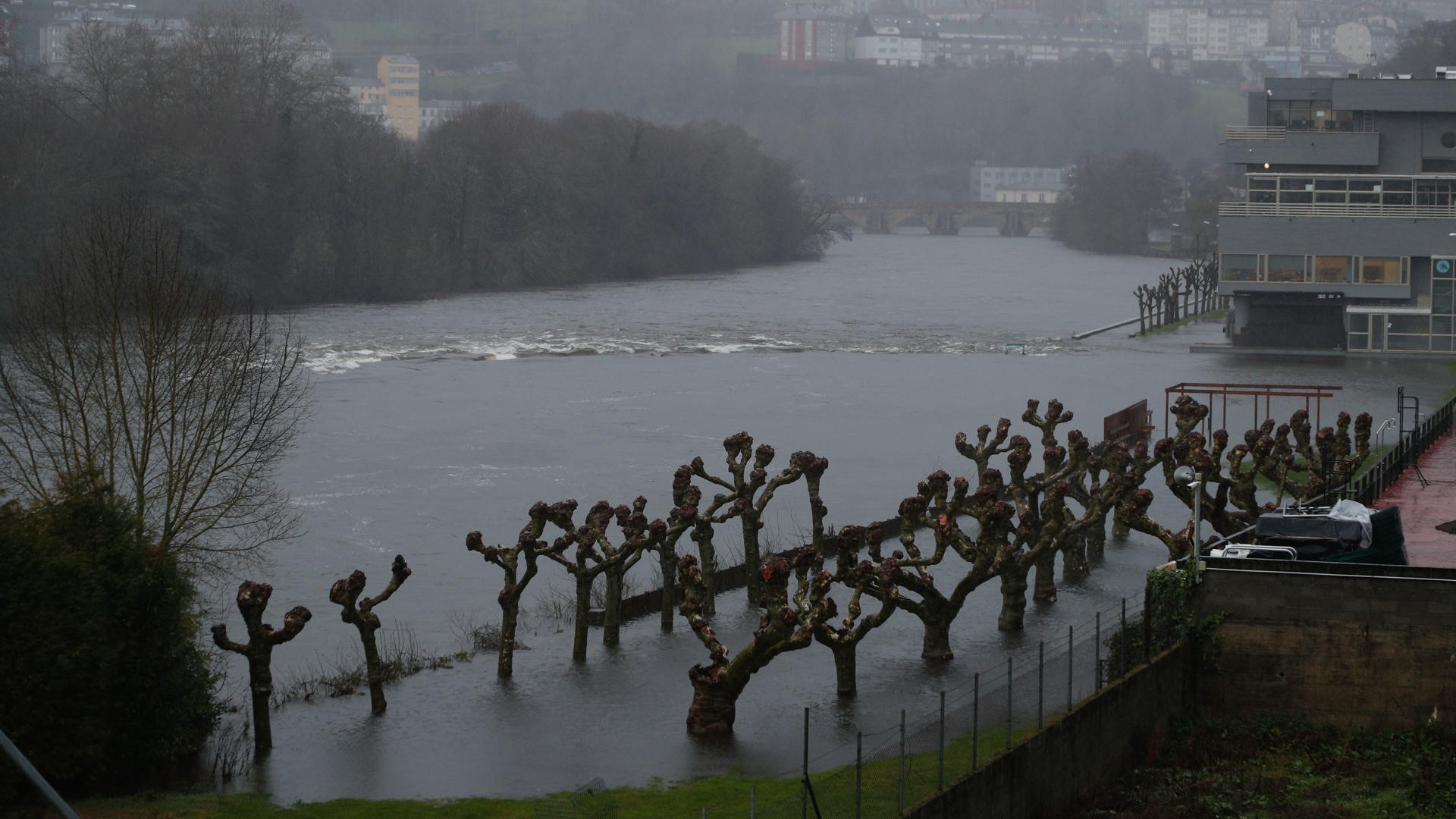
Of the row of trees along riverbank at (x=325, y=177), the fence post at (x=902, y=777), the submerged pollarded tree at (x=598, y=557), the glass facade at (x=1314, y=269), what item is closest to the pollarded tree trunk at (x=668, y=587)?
the submerged pollarded tree at (x=598, y=557)

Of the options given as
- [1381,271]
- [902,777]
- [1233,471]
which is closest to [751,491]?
[1233,471]

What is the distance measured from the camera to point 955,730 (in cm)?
2083

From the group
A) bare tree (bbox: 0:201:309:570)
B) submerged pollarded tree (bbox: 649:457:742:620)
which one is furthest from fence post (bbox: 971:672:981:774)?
bare tree (bbox: 0:201:309:570)

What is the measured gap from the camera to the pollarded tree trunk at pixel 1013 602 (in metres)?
29.2

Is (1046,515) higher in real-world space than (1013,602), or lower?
higher

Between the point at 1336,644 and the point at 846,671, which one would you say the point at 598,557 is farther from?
the point at 1336,644

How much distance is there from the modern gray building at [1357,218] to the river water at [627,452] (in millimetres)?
3449

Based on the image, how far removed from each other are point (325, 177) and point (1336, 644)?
8519cm

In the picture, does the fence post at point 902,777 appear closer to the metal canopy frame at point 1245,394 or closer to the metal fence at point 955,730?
the metal fence at point 955,730

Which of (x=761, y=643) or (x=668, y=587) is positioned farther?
(x=668, y=587)

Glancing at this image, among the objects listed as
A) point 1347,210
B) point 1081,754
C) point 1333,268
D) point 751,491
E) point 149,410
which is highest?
point 1347,210

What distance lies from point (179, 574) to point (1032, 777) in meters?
11.0

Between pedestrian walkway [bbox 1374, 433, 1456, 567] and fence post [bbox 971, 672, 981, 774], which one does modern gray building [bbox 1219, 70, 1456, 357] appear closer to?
pedestrian walkway [bbox 1374, 433, 1456, 567]

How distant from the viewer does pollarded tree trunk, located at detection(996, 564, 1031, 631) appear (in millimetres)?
29156
